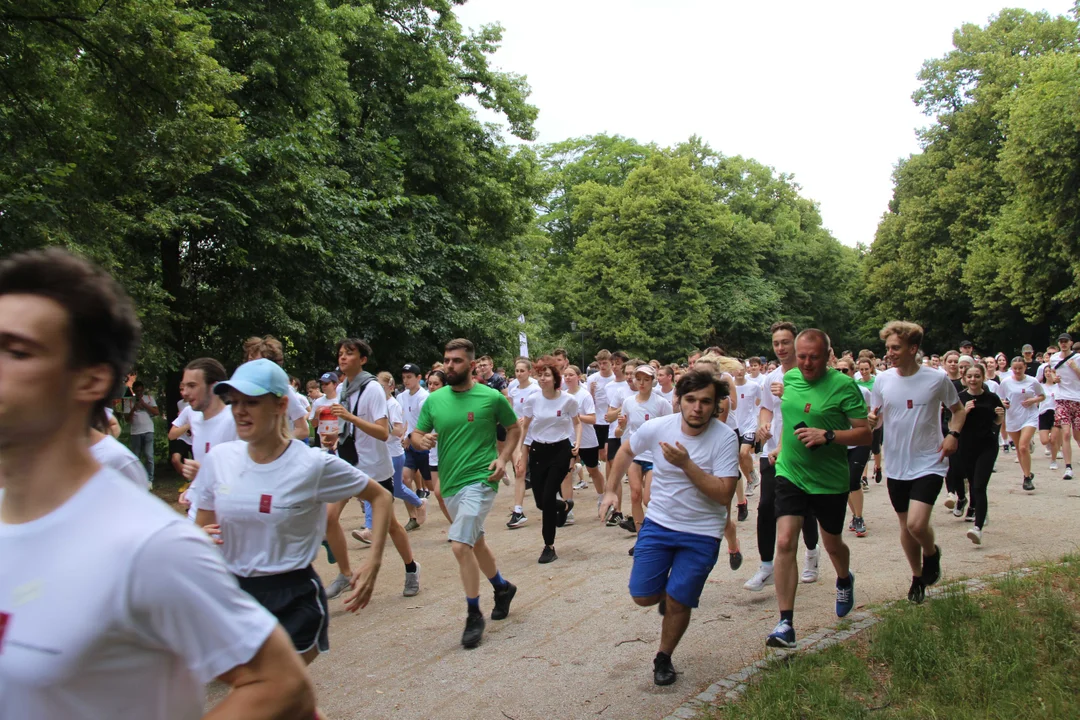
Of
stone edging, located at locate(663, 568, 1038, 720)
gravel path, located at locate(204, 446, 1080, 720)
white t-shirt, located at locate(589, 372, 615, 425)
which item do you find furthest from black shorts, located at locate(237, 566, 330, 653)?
white t-shirt, located at locate(589, 372, 615, 425)

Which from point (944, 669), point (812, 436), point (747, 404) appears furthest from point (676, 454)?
point (747, 404)

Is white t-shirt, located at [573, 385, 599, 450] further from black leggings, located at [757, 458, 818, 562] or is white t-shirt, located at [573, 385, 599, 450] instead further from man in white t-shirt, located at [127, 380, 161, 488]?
man in white t-shirt, located at [127, 380, 161, 488]

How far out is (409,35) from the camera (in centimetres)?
2511

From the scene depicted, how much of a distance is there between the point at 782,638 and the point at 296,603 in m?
3.22

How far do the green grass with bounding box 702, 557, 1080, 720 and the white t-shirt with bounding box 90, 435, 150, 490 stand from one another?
10.1ft

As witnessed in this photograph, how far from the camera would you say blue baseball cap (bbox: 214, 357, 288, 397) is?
367cm

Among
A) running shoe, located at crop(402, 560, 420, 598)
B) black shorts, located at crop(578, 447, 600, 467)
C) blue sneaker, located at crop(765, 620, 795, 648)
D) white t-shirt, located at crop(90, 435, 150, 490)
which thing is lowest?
running shoe, located at crop(402, 560, 420, 598)

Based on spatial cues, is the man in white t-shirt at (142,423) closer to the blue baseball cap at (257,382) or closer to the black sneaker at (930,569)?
the blue baseball cap at (257,382)

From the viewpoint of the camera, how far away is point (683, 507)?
5.40 m

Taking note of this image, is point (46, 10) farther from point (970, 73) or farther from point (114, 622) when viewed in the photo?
point (970, 73)

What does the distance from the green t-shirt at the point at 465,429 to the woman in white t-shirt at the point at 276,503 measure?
2.81 metres

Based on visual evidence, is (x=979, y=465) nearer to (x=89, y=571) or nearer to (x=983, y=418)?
(x=983, y=418)

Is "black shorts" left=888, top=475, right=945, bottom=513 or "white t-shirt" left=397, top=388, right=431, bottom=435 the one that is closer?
"black shorts" left=888, top=475, right=945, bottom=513

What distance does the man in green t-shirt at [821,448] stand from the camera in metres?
5.97
